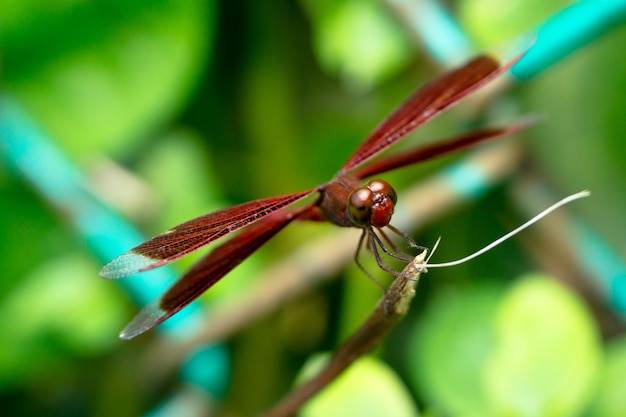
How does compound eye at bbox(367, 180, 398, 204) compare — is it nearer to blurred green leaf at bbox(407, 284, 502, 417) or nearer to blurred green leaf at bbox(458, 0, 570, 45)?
blurred green leaf at bbox(407, 284, 502, 417)

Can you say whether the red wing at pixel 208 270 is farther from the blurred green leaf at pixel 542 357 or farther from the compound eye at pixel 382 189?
the blurred green leaf at pixel 542 357

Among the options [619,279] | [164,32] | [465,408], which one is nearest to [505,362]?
[465,408]

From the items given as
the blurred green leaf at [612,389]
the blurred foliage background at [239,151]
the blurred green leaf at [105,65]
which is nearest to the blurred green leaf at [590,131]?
the blurred foliage background at [239,151]

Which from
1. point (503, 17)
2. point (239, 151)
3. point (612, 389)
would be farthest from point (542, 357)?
point (239, 151)

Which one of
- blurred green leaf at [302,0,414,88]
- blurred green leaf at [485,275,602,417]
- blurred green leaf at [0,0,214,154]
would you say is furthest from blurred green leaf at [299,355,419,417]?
blurred green leaf at [0,0,214,154]

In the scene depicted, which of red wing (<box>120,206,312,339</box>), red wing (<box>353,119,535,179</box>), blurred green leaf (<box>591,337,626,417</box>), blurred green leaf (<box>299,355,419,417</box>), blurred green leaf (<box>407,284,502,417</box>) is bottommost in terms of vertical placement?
blurred green leaf (<box>591,337,626,417</box>)

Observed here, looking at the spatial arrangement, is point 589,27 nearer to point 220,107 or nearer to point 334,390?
point 334,390

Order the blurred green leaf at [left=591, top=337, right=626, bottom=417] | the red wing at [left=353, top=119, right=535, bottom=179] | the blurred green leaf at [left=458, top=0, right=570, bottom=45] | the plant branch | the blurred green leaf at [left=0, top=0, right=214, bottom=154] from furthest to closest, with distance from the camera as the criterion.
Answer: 1. the blurred green leaf at [left=0, top=0, right=214, bottom=154]
2. the blurred green leaf at [left=458, top=0, right=570, bottom=45]
3. the blurred green leaf at [left=591, top=337, right=626, bottom=417]
4. the red wing at [left=353, top=119, right=535, bottom=179]
5. the plant branch
